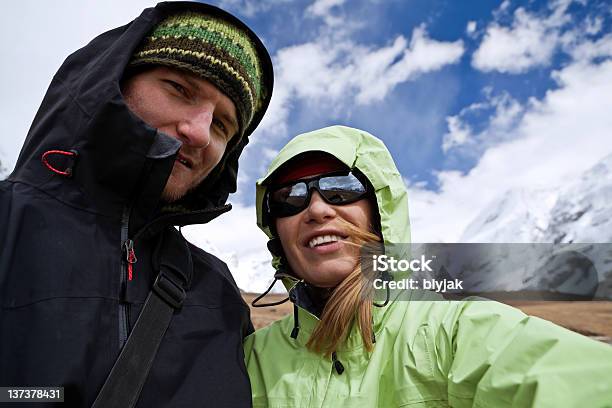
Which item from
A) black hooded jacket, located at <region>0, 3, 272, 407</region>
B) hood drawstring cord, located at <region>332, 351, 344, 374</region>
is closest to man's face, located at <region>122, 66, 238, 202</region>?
black hooded jacket, located at <region>0, 3, 272, 407</region>

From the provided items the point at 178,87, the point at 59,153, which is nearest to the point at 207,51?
the point at 178,87

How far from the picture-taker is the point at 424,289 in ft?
7.51

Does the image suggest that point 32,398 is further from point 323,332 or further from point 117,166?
point 323,332

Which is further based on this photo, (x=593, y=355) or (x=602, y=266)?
(x=602, y=266)

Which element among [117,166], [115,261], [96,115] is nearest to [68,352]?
[115,261]

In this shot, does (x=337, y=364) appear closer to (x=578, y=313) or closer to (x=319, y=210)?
(x=319, y=210)

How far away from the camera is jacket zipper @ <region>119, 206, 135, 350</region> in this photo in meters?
1.69

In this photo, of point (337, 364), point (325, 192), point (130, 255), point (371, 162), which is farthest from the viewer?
point (371, 162)

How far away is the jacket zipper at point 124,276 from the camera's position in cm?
169

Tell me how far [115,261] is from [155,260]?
0.27 meters

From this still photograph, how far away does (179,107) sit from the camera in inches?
84.2

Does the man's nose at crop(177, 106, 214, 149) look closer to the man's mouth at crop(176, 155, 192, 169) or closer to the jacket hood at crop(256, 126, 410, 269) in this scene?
the man's mouth at crop(176, 155, 192, 169)

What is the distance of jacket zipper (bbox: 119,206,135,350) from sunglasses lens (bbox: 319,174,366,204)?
3.66 ft

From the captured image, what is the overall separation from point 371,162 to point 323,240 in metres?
0.61
